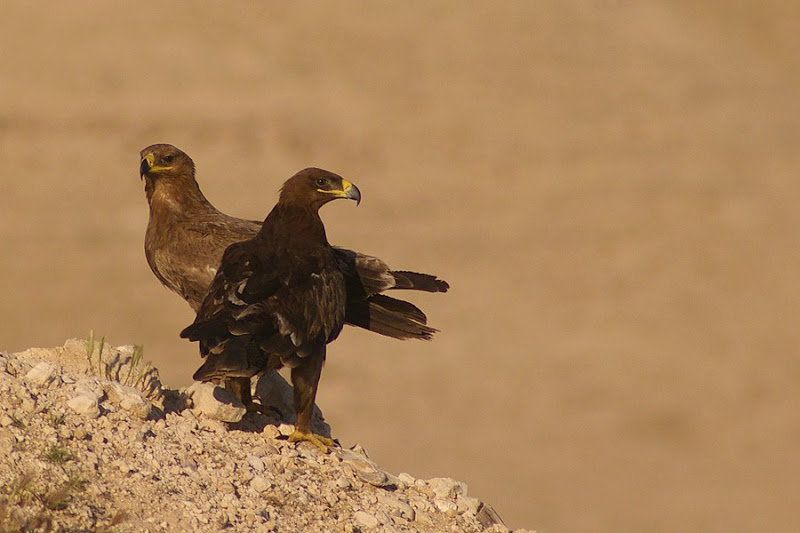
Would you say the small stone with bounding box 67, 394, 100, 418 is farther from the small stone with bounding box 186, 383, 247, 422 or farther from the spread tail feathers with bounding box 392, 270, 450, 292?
the spread tail feathers with bounding box 392, 270, 450, 292

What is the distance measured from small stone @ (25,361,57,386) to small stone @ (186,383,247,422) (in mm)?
938

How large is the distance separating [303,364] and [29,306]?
17942 mm

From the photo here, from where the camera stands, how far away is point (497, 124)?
1303 inches

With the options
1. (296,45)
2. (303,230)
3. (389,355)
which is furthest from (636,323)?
(303,230)

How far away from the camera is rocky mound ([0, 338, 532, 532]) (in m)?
6.84

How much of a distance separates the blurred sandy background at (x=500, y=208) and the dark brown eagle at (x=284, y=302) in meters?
12.7

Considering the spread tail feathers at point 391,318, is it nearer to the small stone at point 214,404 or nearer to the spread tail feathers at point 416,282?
the spread tail feathers at point 416,282

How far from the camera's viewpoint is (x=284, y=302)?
876 centimetres

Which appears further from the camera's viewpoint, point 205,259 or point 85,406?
point 205,259

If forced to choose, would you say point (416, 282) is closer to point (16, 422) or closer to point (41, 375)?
point (41, 375)

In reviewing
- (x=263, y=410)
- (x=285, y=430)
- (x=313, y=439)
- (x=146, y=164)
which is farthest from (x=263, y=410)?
(x=146, y=164)

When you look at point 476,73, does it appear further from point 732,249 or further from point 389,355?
point 389,355

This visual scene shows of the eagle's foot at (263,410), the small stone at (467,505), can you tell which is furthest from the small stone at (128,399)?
the small stone at (467,505)

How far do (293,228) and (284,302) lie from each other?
33.8 inches
